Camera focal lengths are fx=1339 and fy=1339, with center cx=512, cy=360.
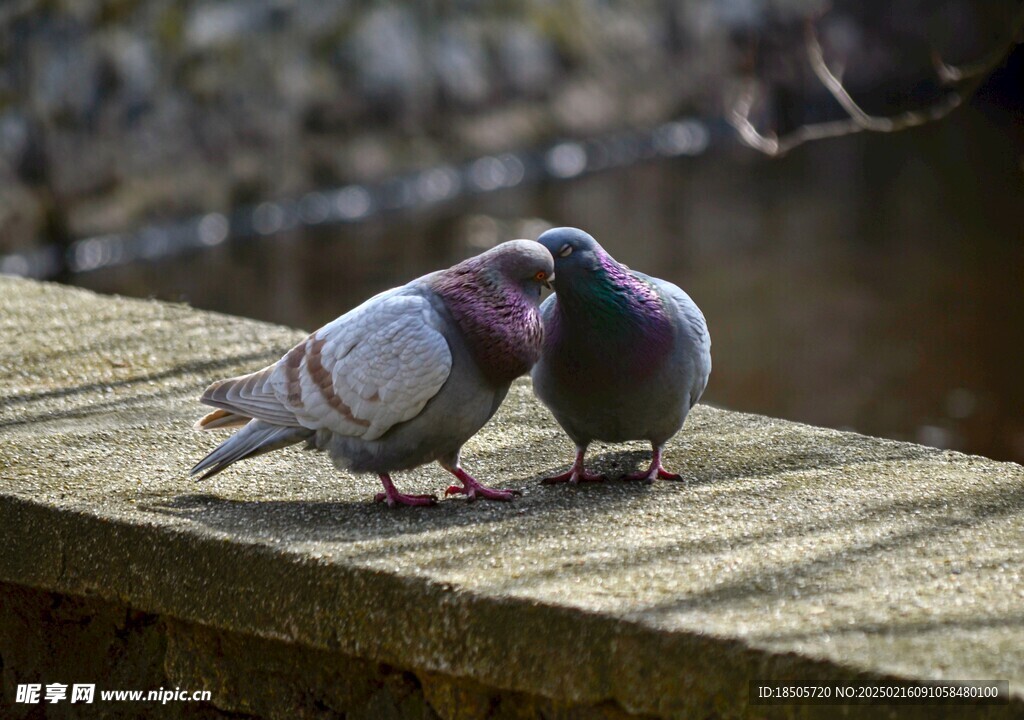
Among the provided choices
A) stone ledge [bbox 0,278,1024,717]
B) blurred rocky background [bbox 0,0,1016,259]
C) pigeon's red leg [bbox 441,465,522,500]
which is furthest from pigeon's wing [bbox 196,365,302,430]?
blurred rocky background [bbox 0,0,1016,259]

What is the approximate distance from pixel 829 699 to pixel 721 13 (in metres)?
12.8

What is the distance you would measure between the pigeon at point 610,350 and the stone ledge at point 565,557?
0.16 m

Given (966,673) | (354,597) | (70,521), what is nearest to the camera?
(966,673)

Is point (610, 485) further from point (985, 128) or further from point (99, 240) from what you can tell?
point (985, 128)

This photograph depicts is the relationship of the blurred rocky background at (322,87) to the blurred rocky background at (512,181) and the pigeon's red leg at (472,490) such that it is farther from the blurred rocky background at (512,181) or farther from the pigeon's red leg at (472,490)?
the pigeon's red leg at (472,490)

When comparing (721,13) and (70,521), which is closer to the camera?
(70,521)

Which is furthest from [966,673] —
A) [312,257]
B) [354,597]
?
[312,257]

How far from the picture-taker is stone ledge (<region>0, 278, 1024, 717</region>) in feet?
6.39

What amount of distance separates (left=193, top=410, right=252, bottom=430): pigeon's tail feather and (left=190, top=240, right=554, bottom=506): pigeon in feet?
0.34

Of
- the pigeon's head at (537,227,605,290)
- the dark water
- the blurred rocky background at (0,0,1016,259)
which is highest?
the pigeon's head at (537,227,605,290)

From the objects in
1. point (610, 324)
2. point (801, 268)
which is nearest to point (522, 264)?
point (610, 324)

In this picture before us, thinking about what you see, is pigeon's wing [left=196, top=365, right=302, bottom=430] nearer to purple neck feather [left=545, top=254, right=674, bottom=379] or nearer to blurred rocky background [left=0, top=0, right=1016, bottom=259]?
purple neck feather [left=545, top=254, right=674, bottom=379]

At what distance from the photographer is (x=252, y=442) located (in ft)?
8.48

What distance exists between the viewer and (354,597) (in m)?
2.20
